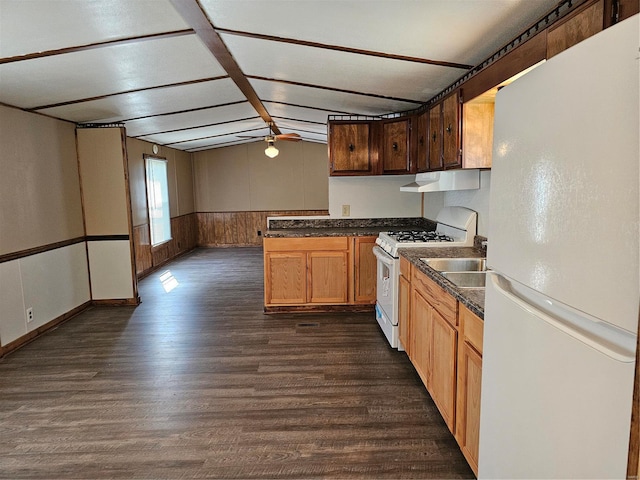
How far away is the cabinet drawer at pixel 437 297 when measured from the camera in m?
2.02

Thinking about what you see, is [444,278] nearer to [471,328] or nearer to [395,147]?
[471,328]

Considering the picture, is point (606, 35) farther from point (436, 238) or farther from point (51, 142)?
point (51, 142)

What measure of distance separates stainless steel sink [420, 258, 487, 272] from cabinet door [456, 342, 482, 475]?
92 cm

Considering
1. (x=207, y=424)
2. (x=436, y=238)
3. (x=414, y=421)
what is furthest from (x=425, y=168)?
(x=207, y=424)

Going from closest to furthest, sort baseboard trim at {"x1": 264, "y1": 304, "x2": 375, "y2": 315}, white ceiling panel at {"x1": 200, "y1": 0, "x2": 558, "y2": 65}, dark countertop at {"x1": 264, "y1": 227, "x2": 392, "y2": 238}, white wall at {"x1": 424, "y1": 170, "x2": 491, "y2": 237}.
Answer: white ceiling panel at {"x1": 200, "y1": 0, "x2": 558, "y2": 65} → white wall at {"x1": 424, "y1": 170, "x2": 491, "y2": 237} → dark countertop at {"x1": 264, "y1": 227, "x2": 392, "y2": 238} → baseboard trim at {"x1": 264, "y1": 304, "x2": 375, "y2": 315}

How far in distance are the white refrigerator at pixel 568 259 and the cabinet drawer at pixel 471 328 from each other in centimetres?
36

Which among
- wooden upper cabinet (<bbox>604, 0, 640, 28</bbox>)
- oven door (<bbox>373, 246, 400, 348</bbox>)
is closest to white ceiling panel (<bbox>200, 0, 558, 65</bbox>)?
wooden upper cabinet (<bbox>604, 0, 640, 28</bbox>)

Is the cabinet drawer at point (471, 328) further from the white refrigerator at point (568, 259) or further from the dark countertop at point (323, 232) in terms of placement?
the dark countertop at point (323, 232)

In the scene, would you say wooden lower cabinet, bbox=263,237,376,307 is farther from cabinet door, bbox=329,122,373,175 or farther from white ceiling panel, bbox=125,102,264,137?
white ceiling panel, bbox=125,102,264,137

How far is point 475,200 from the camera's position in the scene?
335 centimetres

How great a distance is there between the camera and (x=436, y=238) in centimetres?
355

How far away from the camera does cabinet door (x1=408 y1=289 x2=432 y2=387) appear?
2527 mm

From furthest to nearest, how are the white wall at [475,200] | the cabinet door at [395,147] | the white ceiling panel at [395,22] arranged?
the cabinet door at [395,147], the white wall at [475,200], the white ceiling panel at [395,22]

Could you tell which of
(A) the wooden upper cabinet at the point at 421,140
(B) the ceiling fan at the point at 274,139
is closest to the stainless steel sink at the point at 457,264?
(A) the wooden upper cabinet at the point at 421,140
